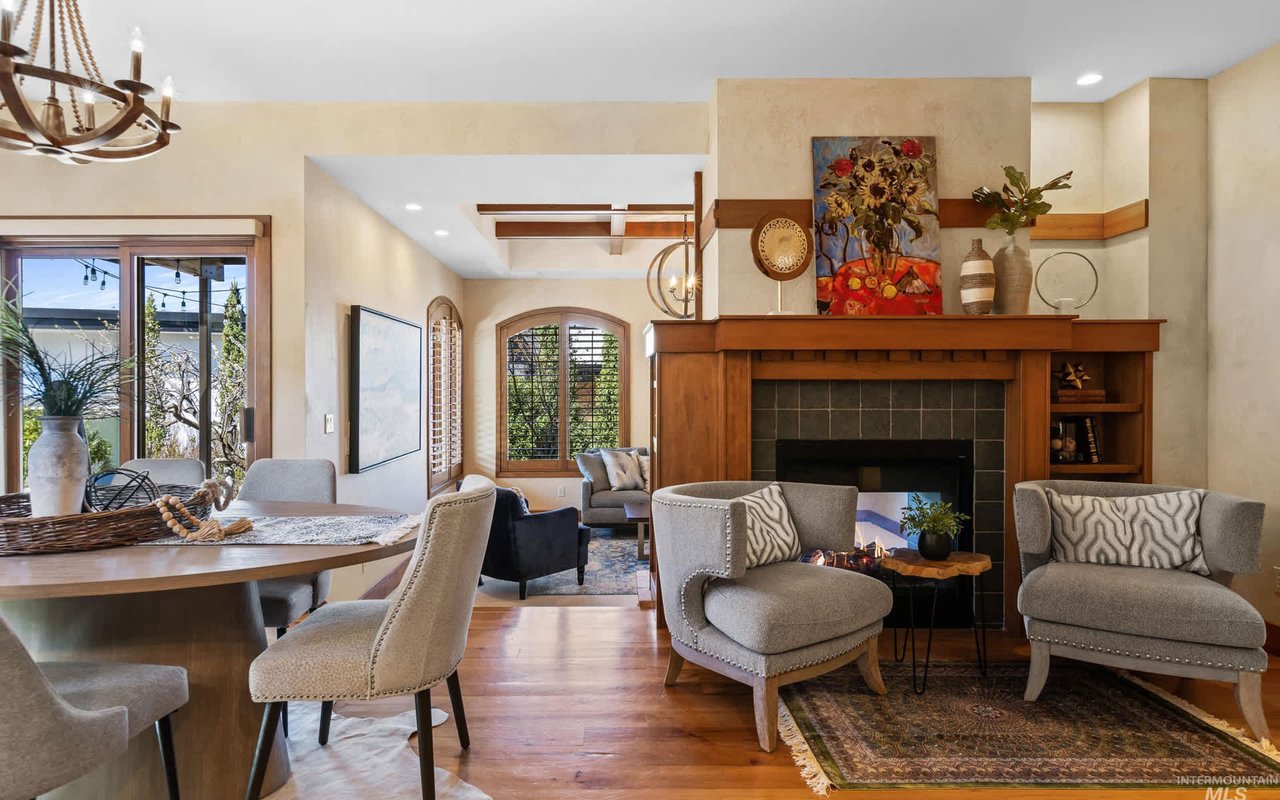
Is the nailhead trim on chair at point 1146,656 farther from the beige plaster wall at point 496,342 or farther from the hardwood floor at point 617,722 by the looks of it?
the beige plaster wall at point 496,342

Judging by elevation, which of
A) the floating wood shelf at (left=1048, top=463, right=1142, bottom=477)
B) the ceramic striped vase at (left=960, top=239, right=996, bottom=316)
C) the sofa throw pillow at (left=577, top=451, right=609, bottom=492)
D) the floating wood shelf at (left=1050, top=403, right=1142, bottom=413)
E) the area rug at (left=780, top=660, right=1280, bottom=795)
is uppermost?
the ceramic striped vase at (left=960, top=239, right=996, bottom=316)

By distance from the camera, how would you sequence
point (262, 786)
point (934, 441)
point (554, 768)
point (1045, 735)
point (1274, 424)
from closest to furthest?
point (262, 786) < point (554, 768) < point (1045, 735) < point (1274, 424) < point (934, 441)

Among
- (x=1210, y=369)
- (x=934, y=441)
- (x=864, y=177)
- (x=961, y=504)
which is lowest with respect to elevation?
(x=961, y=504)

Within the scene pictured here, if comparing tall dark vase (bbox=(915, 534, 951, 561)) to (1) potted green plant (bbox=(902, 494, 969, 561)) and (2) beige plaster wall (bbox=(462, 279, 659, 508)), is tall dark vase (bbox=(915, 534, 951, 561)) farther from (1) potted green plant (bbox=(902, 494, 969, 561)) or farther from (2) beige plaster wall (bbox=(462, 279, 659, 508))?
(2) beige plaster wall (bbox=(462, 279, 659, 508))

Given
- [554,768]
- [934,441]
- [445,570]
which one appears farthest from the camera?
[934,441]

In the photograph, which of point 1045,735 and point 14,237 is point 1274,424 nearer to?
point 1045,735

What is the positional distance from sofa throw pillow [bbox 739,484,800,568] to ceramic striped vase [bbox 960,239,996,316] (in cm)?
131

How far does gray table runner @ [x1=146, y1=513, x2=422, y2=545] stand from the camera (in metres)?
1.96

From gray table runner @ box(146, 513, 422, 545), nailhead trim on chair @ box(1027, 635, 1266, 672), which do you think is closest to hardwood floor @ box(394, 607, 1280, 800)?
nailhead trim on chair @ box(1027, 635, 1266, 672)

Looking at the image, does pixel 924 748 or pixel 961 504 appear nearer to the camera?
pixel 924 748

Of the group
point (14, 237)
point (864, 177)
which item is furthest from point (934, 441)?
point (14, 237)

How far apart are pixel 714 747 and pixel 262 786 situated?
1.36 metres

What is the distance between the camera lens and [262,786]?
1963 mm

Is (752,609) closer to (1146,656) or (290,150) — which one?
(1146,656)
